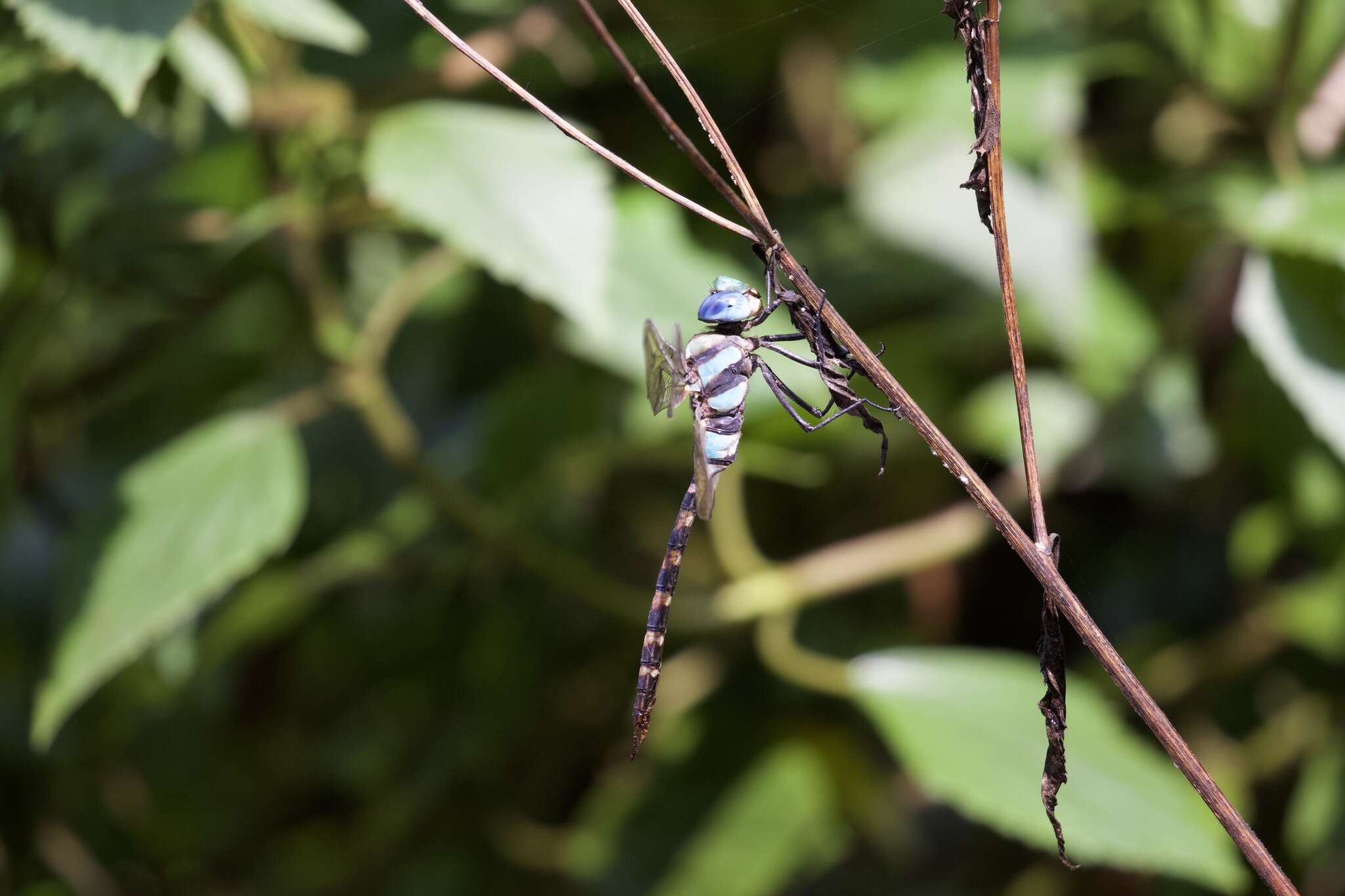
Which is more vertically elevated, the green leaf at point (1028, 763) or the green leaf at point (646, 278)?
the green leaf at point (646, 278)

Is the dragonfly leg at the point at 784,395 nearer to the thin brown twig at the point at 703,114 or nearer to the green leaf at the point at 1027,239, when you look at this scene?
the thin brown twig at the point at 703,114

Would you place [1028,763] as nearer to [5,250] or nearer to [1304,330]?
[1304,330]

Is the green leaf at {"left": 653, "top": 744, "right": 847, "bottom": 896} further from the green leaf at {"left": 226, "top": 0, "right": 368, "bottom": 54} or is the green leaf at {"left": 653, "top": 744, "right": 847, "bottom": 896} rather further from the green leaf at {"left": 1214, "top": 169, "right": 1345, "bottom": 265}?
the green leaf at {"left": 226, "top": 0, "right": 368, "bottom": 54}

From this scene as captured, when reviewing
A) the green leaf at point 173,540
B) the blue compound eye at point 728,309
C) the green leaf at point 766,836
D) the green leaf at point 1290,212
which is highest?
the green leaf at point 1290,212

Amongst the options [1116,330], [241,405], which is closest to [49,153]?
[241,405]

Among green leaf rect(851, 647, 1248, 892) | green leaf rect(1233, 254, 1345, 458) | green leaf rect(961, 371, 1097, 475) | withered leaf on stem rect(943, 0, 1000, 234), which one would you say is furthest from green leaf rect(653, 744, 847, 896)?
withered leaf on stem rect(943, 0, 1000, 234)

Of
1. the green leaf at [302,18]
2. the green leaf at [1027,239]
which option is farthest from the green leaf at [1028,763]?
the green leaf at [302,18]

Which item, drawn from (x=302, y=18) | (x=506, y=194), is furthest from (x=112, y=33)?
(x=506, y=194)
